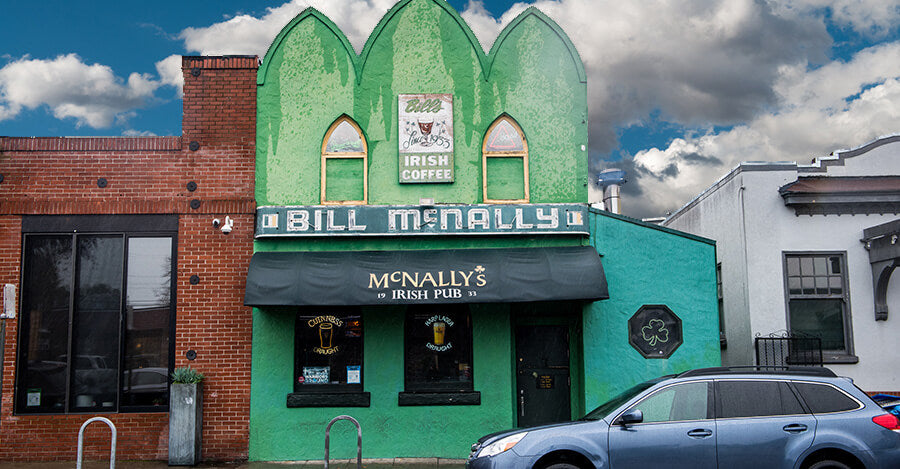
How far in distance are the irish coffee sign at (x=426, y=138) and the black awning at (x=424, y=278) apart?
57.0 inches

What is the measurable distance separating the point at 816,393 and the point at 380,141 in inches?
294

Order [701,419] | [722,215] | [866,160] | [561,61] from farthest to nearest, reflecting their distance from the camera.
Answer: [722,215] → [866,160] → [561,61] → [701,419]

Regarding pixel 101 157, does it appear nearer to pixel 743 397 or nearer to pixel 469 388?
pixel 469 388

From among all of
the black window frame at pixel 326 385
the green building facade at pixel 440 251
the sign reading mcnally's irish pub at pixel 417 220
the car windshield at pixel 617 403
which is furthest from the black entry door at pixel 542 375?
the car windshield at pixel 617 403

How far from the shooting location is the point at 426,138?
37.8ft

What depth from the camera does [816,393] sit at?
7.32m

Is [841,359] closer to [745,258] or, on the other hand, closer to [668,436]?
[745,258]

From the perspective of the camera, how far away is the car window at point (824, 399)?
23.7ft

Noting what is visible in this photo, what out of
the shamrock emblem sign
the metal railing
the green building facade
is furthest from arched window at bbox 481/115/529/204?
the metal railing

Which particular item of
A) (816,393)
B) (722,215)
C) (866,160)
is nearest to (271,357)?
(816,393)

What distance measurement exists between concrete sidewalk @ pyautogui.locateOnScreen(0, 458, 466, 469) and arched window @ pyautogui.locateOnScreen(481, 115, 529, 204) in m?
4.40

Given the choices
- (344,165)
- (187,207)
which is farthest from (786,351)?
(187,207)

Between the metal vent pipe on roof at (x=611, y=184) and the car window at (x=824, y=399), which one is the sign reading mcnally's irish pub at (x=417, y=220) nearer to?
the metal vent pipe on roof at (x=611, y=184)

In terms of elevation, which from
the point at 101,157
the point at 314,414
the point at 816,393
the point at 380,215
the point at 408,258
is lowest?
the point at 314,414
